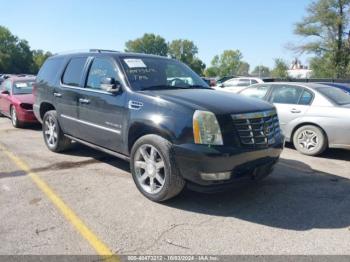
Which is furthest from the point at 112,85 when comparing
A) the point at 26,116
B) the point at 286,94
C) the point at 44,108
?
the point at 26,116

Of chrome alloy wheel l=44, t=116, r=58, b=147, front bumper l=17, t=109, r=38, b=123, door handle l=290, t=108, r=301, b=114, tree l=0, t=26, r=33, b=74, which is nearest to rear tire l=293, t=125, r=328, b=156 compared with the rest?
door handle l=290, t=108, r=301, b=114

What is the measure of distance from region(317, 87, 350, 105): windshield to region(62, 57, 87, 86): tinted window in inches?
188

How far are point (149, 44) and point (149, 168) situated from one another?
125980mm

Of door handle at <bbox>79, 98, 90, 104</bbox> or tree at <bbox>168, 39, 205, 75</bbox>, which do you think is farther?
tree at <bbox>168, 39, 205, 75</bbox>

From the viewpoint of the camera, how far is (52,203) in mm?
4285

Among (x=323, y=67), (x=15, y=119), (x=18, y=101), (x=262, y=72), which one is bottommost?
(x=15, y=119)

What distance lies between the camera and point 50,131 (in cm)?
677

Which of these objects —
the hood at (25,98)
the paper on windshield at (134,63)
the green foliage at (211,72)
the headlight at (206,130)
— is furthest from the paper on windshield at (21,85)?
the green foliage at (211,72)

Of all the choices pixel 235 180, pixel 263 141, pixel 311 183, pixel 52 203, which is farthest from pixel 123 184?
pixel 311 183

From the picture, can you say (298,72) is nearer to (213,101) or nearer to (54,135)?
(54,135)

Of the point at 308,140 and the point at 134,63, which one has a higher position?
the point at 134,63

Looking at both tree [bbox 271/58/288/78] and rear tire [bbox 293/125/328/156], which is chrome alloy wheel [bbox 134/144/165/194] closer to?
rear tire [bbox 293/125/328/156]

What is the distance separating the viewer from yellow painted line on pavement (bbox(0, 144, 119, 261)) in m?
3.22

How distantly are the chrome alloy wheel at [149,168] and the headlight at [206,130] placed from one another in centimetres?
59
